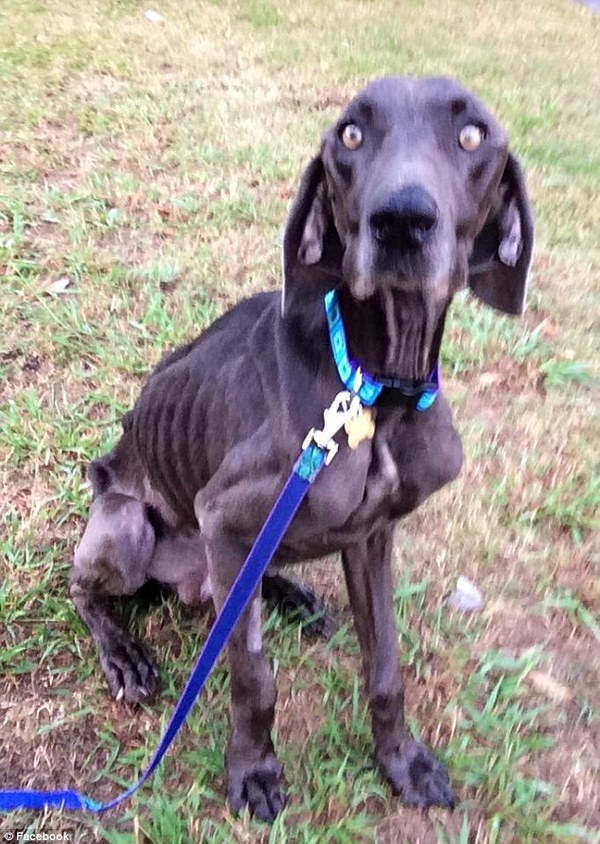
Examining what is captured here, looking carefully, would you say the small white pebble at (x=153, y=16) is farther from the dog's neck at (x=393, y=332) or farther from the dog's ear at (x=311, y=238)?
the dog's neck at (x=393, y=332)

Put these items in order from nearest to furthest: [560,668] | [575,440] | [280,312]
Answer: [280,312]
[560,668]
[575,440]

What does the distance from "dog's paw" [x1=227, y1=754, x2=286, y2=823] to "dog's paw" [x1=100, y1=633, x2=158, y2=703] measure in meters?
0.40

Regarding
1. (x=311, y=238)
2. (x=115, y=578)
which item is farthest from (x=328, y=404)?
(x=115, y=578)

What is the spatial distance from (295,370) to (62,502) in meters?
1.51

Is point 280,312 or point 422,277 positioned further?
point 280,312

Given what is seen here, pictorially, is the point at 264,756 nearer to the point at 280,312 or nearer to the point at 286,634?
the point at 286,634

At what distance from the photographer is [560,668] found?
10.2 feet

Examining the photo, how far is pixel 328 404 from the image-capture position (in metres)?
2.26

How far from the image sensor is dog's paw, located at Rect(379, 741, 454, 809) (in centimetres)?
261

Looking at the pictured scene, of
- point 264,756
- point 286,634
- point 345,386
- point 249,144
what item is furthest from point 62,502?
point 249,144

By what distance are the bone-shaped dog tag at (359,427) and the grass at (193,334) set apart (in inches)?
40.3

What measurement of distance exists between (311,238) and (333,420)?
1.47 ft

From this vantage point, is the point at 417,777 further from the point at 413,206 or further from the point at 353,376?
the point at 413,206

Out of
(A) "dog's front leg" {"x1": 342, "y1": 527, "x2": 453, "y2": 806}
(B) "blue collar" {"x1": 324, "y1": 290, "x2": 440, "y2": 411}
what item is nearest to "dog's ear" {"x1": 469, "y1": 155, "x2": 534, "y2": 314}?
(B) "blue collar" {"x1": 324, "y1": 290, "x2": 440, "y2": 411}
